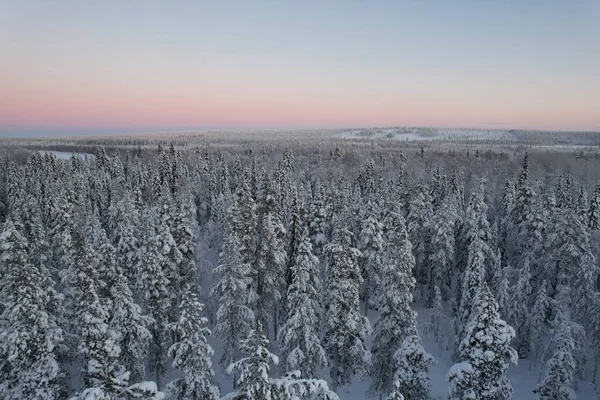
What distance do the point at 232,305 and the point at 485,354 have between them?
16.7 metres

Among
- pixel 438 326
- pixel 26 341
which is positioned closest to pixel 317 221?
pixel 438 326

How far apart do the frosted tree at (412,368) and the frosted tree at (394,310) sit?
3412 millimetres

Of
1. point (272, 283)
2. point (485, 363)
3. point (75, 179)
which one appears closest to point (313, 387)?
point (485, 363)

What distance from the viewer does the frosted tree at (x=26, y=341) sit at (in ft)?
64.9

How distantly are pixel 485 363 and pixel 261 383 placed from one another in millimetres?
11497

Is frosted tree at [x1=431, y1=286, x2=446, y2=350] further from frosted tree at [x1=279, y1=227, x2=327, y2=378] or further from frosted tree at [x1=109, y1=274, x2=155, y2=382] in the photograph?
frosted tree at [x1=109, y1=274, x2=155, y2=382]

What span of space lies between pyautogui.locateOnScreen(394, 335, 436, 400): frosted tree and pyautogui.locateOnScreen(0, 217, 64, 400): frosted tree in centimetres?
1851

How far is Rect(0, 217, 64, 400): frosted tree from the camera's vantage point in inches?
779

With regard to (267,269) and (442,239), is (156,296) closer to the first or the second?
(267,269)

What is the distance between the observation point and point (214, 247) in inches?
2470

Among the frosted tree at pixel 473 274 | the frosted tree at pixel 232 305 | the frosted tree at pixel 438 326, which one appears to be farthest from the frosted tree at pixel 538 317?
the frosted tree at pixel 232 305

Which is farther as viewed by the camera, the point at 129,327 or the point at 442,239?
the point at 442,239

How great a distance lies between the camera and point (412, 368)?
22234 millimetres

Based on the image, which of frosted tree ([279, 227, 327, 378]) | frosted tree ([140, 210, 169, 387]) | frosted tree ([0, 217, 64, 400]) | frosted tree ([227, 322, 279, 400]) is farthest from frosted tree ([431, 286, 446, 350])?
frosted tree ([0, 217, 64, 400])
